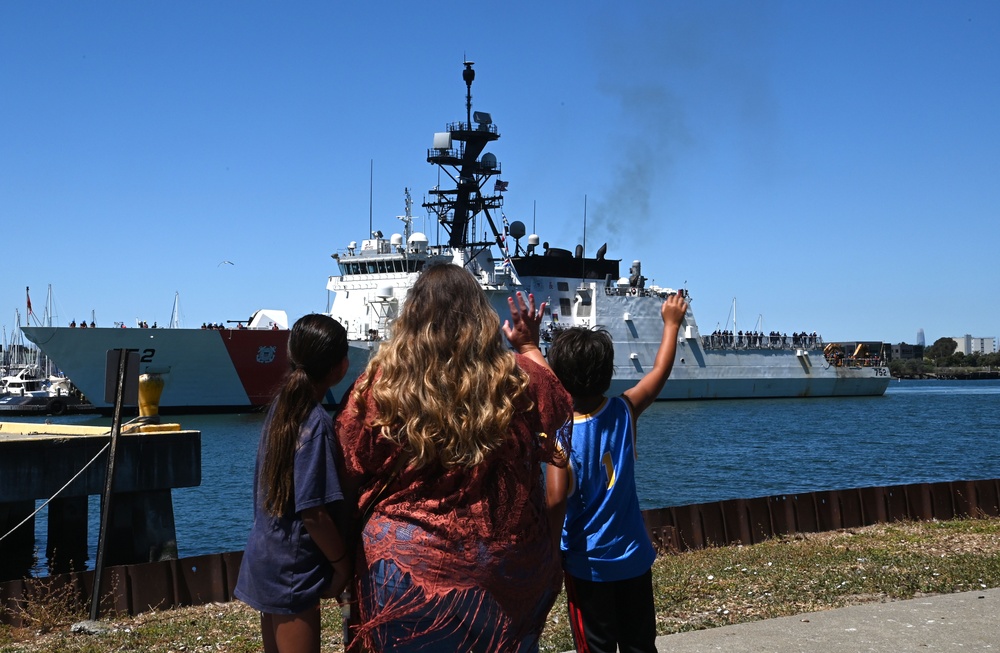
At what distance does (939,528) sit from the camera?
8211 millimetres

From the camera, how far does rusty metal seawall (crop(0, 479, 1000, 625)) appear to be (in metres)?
6.33

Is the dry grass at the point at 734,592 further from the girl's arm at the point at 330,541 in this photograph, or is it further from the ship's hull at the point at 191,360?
the ship's hull at the point at 191,360

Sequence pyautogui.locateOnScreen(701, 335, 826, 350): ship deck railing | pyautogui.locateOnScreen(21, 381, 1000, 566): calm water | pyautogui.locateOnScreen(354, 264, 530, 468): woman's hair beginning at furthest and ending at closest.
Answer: pyautogui.locateOnScreen(701, 335, 826, 350): ship deck railing < pyautogui.locateOnScreen(21, 381, 1000, 566): calm water < pyautogui.locateOnScreen(354, 264, 530, 468): woman's hair

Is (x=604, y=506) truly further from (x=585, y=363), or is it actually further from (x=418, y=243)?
(x=418, y=243)

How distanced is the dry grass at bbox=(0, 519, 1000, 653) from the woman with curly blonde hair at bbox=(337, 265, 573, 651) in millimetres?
2245

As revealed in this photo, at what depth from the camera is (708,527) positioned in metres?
8.14

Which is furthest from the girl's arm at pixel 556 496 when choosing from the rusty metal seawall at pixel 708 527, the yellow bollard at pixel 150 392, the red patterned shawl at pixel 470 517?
the yellow bollard at pixel 150 392

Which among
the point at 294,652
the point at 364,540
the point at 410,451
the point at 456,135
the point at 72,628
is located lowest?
the point at 72,628

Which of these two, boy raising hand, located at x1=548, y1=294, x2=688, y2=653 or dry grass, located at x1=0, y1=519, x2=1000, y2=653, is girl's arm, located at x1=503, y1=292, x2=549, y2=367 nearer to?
boy raising hand, located at x1=548, y1=294, x2=688, y2=653

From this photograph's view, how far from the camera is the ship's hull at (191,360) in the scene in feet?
102

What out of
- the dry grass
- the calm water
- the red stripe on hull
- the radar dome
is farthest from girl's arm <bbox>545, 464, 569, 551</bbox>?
the radar dome

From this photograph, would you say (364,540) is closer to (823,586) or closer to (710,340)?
(823,586)

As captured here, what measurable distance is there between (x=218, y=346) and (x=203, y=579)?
25.6 metres

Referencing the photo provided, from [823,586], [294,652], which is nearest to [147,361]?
[823,586]
